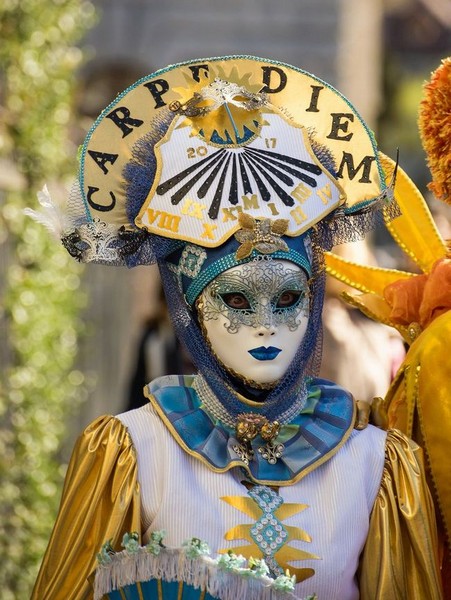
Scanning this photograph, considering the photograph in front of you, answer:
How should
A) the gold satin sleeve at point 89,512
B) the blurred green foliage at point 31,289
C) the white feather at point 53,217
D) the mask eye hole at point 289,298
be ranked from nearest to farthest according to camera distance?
1. the gold satin sleeve at point 89,512
2. the mask eye hole at point 289,298
3. the white feather at point 53,217
4. the blurred green foliage at point 31,289

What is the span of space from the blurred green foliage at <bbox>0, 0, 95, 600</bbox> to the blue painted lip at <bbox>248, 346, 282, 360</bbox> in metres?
3.41

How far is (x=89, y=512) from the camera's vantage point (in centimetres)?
360

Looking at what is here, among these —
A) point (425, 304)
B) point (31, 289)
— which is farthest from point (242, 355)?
point (31, 289)

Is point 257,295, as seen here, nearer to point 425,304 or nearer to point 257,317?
point 257,317

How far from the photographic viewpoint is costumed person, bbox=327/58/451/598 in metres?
3.94

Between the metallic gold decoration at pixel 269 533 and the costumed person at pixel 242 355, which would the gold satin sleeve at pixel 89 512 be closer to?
the costumed person at pixel 242 355

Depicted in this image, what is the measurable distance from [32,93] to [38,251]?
0.81m

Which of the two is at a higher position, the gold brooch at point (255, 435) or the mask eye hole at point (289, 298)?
the mask eye hole at point (289, 298)

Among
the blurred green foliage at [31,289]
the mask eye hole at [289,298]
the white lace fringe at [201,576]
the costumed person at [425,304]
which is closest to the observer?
the white lace fringe at [201,576]

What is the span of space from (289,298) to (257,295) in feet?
0.31

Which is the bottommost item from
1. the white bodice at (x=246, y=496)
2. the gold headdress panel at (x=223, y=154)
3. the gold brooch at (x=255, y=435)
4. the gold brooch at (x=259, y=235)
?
the white bodice at (x=246, y=496)

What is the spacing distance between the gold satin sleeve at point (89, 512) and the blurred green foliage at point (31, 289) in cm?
319

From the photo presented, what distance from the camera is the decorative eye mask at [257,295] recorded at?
3.65 meters

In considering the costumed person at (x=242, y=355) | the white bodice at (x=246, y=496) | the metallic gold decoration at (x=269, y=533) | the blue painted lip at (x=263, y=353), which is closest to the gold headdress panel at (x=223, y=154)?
the costumed person at (x=242, y=355)
